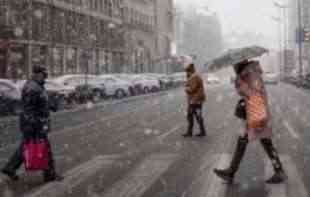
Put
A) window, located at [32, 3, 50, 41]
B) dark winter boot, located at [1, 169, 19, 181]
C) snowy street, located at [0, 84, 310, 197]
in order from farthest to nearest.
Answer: window, located at [32, 3, 50, 41] → dark winter boot, located at [1, 169, 19, 181] → snowy street, located at [0, 84, 310, 197]

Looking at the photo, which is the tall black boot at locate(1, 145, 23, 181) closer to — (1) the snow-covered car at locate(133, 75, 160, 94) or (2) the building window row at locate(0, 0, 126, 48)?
(2) the building window row at locate(0, 0, 126, 48)

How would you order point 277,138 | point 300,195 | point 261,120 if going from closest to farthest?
1. point 300,195
2. point 261,120
3. point 277,138

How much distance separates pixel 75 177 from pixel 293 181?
3.05 meters

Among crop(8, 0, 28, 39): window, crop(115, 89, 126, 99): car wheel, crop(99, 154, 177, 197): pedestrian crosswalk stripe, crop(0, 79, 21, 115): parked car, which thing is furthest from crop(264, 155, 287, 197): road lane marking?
crop(8, 0, 28, 39): window

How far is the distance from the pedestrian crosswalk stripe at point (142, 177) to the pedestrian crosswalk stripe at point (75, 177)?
22.1 inches

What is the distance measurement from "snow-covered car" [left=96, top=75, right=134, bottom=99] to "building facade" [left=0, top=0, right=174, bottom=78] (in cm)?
179

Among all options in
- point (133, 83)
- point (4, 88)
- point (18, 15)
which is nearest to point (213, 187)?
point (4, 88)

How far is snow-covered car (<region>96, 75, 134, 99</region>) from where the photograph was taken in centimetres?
4112

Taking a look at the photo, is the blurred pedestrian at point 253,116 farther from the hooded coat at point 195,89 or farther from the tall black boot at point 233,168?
the hooded coat at point 195,89

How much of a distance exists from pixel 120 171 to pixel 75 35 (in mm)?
48856

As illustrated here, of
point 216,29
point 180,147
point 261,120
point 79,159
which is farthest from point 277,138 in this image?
point 216,29

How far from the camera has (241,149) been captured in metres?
8.88

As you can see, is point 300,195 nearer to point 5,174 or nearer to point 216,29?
point 5,174

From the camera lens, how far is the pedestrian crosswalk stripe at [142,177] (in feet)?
26.7
